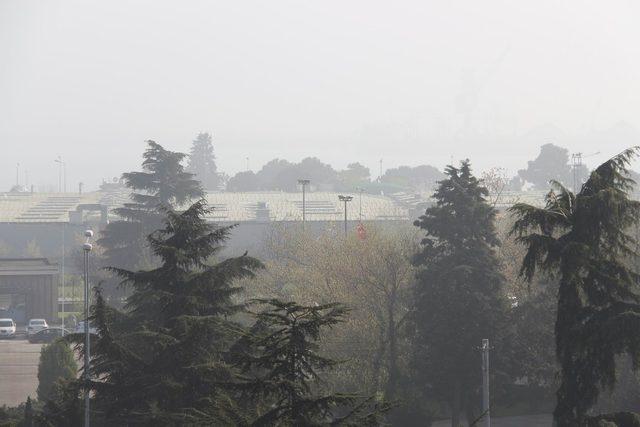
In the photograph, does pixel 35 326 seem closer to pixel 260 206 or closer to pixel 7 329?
pixel 7 329

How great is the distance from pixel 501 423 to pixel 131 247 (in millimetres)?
39480

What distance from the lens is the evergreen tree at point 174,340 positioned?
2684 cm

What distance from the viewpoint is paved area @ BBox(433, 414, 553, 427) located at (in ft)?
161

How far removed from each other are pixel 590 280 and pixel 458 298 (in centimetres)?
2202

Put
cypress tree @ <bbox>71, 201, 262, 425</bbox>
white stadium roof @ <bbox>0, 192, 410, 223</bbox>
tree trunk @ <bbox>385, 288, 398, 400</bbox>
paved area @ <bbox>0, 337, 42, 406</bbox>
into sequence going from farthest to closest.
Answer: white stadium roof @ <bbox>0, 192, 410, 223</bbox> < paved area @ <bbox>0, 337, 42, 406</bbox> < tree trunk @ <bbox>385, 288, 398, 400</bbox> < cypress tree @ <bbox>71, 201, 262, 425</bbox>

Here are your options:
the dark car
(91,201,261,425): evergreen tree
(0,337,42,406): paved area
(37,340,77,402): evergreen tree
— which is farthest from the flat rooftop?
(91,201,261,425): evergreen tree

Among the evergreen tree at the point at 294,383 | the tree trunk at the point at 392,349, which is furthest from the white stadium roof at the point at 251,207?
the evergreen tree at the point at 294,383

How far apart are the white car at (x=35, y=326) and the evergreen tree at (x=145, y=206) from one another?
6937 mm

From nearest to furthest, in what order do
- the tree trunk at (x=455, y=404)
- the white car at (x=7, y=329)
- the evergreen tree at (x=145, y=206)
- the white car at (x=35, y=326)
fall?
the tree trunk at (x=455, y=404) < the evergreen tree at (x=145, y=206) < the white car at (x=35, y=326) < the white car at (x=7, y=329)

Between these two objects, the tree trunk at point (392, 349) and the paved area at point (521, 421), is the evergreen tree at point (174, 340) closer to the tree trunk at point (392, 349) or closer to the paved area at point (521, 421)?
the tree trunk at point (392, 349)

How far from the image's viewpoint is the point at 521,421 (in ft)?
164

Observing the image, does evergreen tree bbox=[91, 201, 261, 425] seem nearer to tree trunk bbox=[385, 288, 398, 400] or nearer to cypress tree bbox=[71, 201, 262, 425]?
cypress tree bbox=[71, 201, 262, 425]

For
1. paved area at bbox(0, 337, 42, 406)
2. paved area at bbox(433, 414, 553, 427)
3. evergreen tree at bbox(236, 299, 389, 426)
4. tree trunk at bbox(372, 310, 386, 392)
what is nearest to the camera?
evergreen tree at bbox(236, 299, 389, 426)

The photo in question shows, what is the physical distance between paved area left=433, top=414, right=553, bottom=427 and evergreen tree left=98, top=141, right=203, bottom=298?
34.6 metres
